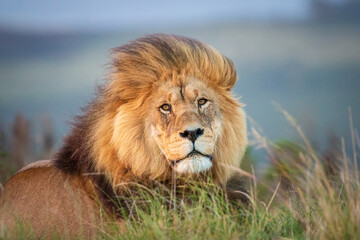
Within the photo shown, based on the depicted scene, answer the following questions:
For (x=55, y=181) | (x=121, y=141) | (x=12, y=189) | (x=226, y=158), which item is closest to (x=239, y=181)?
(x=226, y=158)

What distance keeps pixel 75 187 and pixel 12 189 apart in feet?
1.96

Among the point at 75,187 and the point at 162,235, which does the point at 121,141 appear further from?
the point at 162,235

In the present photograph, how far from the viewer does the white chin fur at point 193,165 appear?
170 inches

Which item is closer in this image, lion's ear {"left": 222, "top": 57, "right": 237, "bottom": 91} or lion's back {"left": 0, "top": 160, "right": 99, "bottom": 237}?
lion's back {"left": 0, "top": 160, "right": 99, "bottom": 237}

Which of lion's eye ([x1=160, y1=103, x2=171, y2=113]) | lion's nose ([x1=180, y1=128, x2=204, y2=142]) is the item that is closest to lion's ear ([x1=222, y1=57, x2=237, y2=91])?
lion's eye ([x1=160, y1=103, x2=171, y2=113])

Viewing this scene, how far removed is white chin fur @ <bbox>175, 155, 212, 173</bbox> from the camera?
432 centimetres

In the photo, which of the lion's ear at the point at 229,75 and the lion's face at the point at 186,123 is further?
the lion's ear at the point at 229,75

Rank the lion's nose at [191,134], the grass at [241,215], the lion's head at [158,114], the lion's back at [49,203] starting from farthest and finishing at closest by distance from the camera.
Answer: the lion's back at [49,203] < the lion's head at [158,114] < the lion's nose at [191,134] < the grass at [241,215]

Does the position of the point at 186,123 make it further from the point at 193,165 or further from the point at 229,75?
the point at 229,75

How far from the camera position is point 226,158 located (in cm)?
472

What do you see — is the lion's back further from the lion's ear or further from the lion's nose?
the lion's ear

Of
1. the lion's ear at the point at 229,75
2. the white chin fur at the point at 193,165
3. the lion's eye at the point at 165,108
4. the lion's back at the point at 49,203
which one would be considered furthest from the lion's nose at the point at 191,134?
the lion's back at the point at 49,203

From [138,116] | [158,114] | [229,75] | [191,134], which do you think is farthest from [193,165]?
[229,75]

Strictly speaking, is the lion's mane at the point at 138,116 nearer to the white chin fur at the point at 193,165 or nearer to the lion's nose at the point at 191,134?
the white chin fur at the point at 193,165
